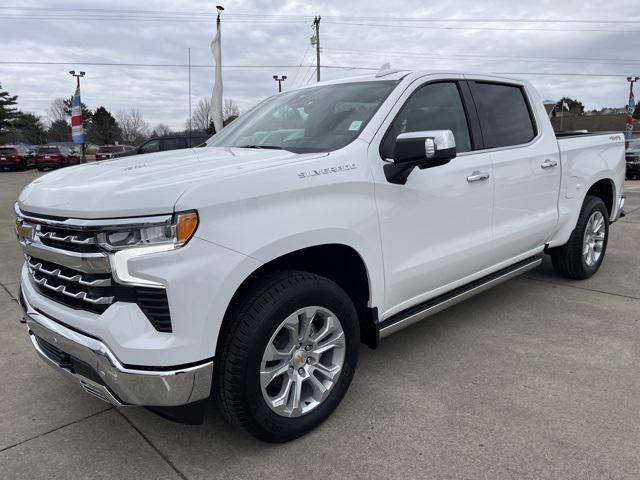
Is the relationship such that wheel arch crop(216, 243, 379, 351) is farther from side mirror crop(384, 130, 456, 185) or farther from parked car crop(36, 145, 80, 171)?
parked car crop(36, 145, 80, 171)

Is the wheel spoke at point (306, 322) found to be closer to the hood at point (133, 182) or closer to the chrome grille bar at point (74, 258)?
the hood at point (133, 182)

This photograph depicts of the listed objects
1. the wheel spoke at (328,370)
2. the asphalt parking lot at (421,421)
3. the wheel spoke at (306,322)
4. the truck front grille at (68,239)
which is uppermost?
the truck front grille at (68,239)

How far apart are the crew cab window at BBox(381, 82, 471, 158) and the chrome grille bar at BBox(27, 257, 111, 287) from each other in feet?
5.39

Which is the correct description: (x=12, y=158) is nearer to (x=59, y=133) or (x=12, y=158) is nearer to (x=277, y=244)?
(x=277, y=244)

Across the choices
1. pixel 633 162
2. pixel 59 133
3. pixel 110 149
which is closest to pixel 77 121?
pixel 110 149

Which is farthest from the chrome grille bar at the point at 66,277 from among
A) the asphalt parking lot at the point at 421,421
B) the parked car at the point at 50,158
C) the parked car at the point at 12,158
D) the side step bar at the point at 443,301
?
the parked car at the point at 12,158

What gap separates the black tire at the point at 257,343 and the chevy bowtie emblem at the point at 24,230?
3.46ft

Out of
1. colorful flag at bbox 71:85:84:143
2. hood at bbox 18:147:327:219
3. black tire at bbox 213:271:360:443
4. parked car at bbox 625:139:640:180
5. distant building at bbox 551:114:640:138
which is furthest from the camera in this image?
distant building at bbox 551:114:640:138

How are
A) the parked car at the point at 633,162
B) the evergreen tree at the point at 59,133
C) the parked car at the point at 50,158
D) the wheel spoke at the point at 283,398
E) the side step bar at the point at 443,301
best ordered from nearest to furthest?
the wheel spoke at the point at 283,398, the side step bar at the point at 443,301, the parked car at the point at 633,162, the parked car at the point at 50,158, the evergreen tree at the point at 59,133

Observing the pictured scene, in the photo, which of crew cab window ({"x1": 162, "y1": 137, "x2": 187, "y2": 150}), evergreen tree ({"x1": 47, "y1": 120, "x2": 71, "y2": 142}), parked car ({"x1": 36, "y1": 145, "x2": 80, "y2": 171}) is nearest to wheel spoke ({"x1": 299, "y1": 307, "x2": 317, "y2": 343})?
crew cab window ({"x1": 162, "y1": 137, "x2": 187, "y2": 150})

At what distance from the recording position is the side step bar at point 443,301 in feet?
10.1

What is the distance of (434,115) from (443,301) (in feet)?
4.03

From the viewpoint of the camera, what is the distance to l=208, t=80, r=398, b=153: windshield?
2.98 m

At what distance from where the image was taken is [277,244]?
234cm
